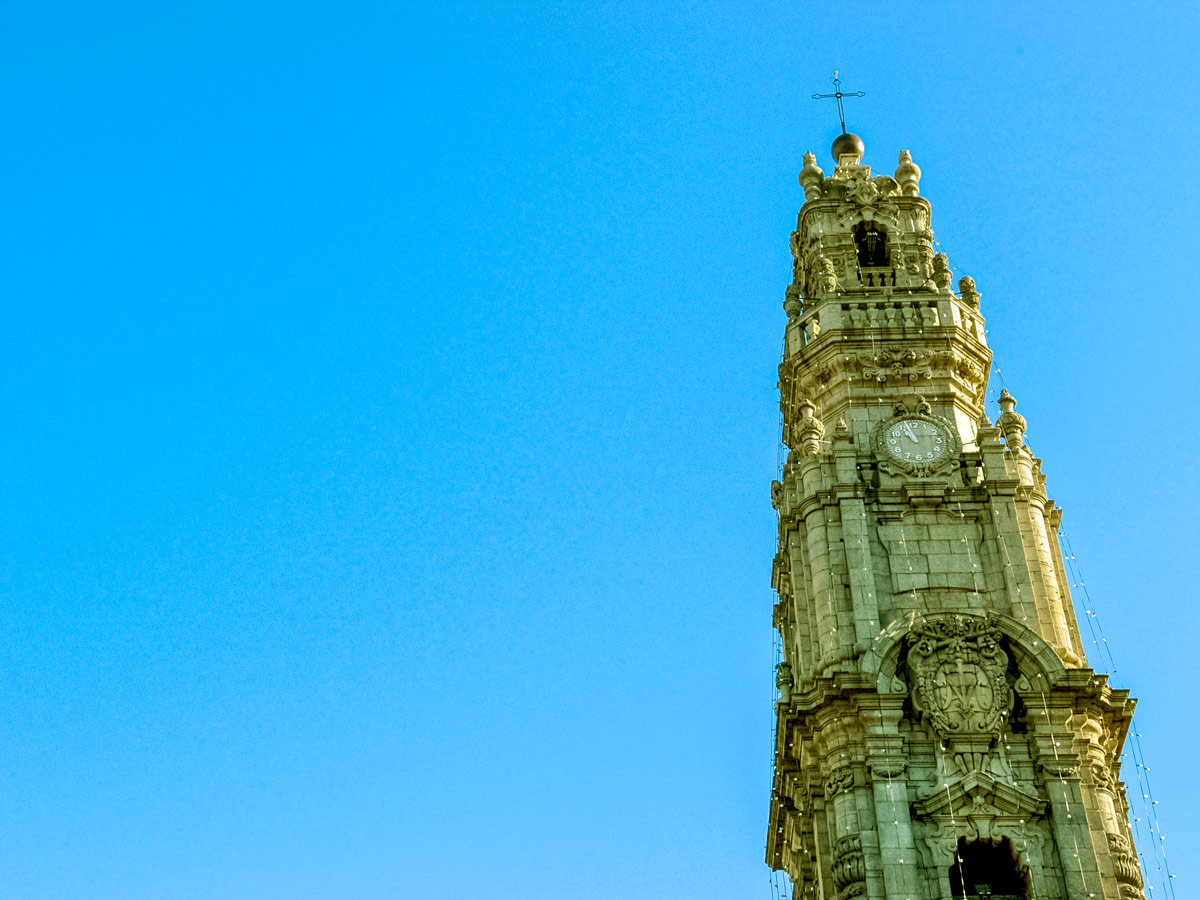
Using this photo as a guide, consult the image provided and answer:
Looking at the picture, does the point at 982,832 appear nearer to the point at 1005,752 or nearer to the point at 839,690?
the point at 1005,752

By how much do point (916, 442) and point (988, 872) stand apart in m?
13.3

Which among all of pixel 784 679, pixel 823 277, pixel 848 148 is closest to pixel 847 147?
pixel 848 148

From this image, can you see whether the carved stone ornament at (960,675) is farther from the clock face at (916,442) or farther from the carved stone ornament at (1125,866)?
the clock face at (916,442)

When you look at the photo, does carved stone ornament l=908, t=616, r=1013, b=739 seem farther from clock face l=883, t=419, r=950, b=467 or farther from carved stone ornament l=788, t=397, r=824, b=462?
carved stone ornament l=788, t=397, r=824, b=462

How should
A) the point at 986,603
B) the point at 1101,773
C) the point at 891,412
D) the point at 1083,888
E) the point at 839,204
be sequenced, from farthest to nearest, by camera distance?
the point at 839,204 → the point at 891,412 → the point at 986,603 → the point at 1101,773 → the point at 1083,888

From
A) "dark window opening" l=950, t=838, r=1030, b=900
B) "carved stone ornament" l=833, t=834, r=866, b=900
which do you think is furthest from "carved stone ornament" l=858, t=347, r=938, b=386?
"carved stone ornament" l=833, t=834, r=866, b=900

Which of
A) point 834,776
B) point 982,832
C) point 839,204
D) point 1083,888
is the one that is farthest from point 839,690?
point 839,204

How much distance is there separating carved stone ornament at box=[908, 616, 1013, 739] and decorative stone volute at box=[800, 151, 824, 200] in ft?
62.6

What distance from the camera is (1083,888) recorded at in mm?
39000

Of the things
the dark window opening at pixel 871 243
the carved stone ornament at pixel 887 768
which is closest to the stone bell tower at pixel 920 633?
the carved stone ornament at pixel 887 768

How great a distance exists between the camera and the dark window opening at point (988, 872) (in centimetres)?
3991

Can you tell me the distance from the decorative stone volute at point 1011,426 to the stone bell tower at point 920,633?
60 mm

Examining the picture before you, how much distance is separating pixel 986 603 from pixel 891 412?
24.3 ft

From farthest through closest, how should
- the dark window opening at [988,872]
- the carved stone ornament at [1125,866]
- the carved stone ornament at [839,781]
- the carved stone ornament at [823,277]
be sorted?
1. the carved stone ornament at [823,277]
2. the carved stone ornament at [839,781]
3. the dark window opening at [988,872]
4. the carved stone ornament at [1125,866]
